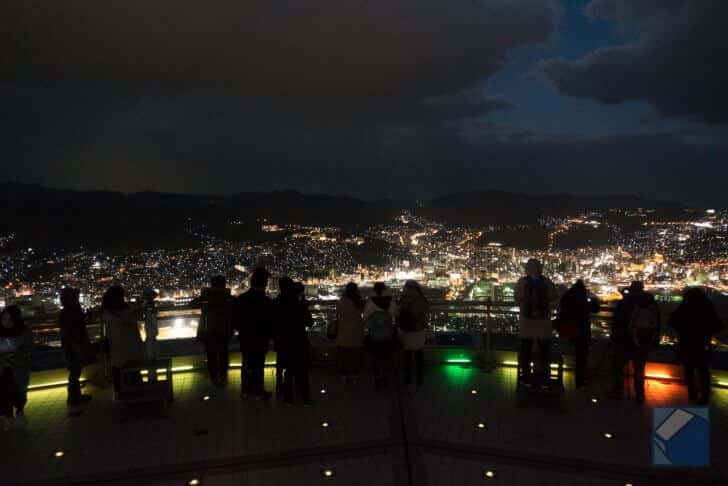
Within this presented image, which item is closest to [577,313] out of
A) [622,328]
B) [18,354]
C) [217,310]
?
[622,328]

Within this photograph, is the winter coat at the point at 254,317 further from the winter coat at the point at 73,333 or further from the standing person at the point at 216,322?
the winter coat at the point at 73,333

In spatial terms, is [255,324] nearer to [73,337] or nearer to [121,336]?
[121,336]

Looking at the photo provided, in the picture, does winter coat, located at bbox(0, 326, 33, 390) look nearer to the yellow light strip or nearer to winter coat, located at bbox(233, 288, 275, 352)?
the yellow light strip

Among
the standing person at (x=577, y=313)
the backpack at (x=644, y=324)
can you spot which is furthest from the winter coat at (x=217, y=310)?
the backpack at (x=644, y=324)

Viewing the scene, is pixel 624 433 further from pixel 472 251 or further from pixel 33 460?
pixel 472 251

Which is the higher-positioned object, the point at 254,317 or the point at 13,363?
the point at 254,317
